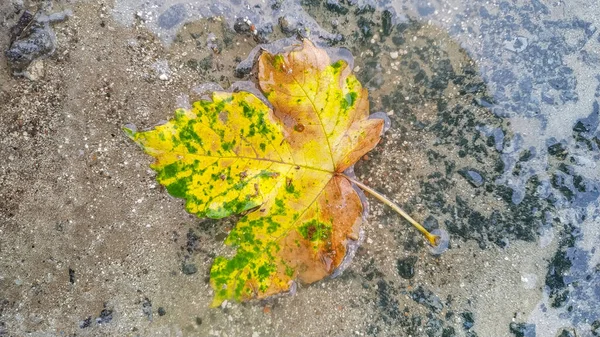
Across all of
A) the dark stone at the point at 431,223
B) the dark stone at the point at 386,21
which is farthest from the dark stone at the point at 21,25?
the dark stone at the point at 431,223

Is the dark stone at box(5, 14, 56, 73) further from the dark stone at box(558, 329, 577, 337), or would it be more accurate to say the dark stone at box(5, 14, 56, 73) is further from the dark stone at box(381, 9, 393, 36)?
the dark stone at box(558, 329, 577, 337)

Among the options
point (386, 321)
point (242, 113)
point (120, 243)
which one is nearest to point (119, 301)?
point (120, 243)

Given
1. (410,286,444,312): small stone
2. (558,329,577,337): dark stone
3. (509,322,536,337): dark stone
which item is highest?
(558,329,577,337): dark stone

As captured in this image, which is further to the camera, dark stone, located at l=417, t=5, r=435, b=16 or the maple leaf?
dark stone, located at l=417, t=5, r=435, b=16

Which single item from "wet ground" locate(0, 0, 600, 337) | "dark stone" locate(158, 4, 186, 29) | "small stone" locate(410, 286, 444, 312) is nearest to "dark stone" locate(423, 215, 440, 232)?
"wet ground" locate(0, 0, 600, 337)

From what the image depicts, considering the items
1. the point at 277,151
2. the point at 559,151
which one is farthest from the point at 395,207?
the point at 559,151

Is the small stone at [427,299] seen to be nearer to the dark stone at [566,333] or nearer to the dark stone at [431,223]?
the dark stone at [431,223]
